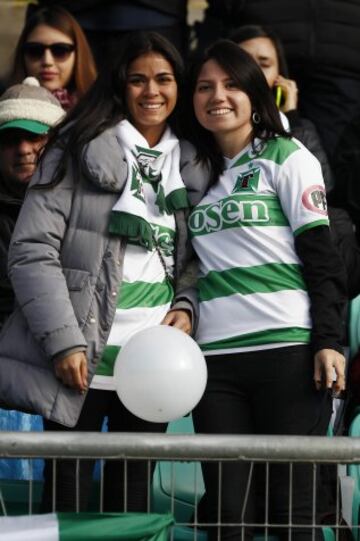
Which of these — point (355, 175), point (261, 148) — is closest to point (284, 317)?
point (261, 148)

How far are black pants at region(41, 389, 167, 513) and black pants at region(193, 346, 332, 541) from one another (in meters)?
0.20

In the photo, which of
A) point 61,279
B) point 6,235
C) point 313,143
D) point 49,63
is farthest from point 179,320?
point 49,63

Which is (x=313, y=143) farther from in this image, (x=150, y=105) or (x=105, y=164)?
(x=105, y=164)

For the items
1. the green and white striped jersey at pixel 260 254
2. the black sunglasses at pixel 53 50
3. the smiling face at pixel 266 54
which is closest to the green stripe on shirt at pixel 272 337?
the green and white striped jersey at pixel 260 254

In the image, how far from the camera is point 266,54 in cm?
593

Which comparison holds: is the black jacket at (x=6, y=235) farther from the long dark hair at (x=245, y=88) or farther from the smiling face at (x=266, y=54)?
the smiling face at (x=266, y=54)

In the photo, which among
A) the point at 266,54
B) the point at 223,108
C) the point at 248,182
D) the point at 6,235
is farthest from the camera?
the point at 266,54

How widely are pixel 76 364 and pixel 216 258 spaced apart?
1.84ft

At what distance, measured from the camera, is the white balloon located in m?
3.83

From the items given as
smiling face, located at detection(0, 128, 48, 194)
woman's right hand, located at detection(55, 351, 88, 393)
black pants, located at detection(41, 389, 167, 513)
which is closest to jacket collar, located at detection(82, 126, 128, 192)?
woman's right hand, located at detection(55, 351, 88, 393)

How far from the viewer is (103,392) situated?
4230 millimetres

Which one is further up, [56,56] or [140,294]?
[56,56]

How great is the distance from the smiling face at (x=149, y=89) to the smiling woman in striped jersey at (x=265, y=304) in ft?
0.58

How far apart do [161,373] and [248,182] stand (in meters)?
0.77
